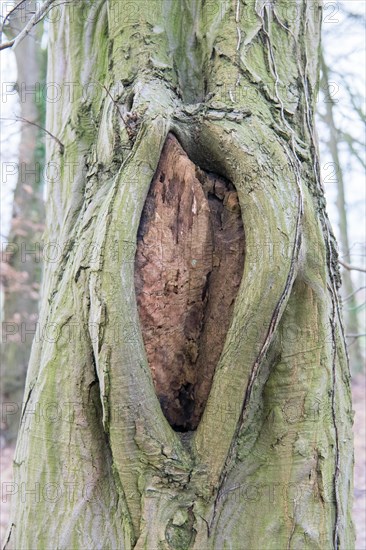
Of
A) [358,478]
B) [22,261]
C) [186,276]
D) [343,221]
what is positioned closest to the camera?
[186,276]

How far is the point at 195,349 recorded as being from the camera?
2053 mm

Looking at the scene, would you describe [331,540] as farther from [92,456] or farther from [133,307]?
[133,307]

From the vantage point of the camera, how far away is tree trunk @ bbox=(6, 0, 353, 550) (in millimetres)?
1809

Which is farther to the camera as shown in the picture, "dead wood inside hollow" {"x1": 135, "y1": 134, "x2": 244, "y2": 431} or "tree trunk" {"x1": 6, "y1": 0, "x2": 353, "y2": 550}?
"dead wood inside hollow" {"x1": 135, "y1": 134, "x2": 244, "y2": 431}

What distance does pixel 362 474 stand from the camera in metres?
6.79

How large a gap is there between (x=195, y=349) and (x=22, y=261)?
20.9 feet

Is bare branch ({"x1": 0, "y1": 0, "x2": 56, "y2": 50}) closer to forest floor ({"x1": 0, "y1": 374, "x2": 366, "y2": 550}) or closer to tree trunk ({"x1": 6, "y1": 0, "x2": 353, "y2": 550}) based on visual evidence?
tree trunk ({"x1": 6, "y1": 0, "x2": 353, "y2": 550})

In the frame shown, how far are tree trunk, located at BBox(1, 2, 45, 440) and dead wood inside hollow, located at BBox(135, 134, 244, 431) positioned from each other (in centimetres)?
542

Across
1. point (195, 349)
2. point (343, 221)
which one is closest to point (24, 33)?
point (195, 349)

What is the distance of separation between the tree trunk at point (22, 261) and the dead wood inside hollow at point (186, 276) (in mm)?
5420

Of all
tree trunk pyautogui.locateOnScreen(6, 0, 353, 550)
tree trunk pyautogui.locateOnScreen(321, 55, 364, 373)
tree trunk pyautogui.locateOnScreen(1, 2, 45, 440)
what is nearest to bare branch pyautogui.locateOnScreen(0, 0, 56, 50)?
tree trunk pyautogui.locateOnScreen(6, 0, 353, 550)

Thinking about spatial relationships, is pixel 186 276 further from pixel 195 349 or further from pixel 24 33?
pixel 24 33

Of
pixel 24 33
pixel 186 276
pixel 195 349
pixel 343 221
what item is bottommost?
pixel 195 349

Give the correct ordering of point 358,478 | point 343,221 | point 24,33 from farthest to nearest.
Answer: point 343,221, point 358,478, point 24,33
